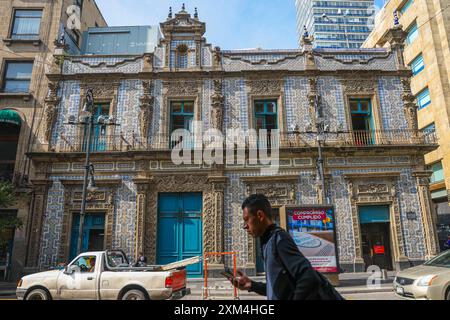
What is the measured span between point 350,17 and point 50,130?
100 metres

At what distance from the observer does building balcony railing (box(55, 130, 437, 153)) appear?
17562mm

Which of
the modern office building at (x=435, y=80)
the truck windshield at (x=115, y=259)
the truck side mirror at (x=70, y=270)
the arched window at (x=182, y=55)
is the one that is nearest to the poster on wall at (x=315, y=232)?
the truck windshield at (x=115, y=259)

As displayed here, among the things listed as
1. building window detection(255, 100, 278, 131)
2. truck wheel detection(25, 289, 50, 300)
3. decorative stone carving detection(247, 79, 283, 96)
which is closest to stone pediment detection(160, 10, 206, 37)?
decorative stone carving detection(247, 79, 283, 96)

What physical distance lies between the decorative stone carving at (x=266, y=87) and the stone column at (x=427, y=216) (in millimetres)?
8829

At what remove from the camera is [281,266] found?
7.95 ft

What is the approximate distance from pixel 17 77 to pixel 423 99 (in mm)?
30385

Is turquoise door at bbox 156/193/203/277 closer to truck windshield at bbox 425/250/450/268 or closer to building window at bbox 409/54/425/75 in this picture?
truck windshield at bbox 425/250/450/268

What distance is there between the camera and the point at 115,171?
17.3 m

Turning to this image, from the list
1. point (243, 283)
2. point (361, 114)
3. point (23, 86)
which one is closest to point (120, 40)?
point (23, 86)

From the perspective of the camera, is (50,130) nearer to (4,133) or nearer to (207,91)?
(4,133)

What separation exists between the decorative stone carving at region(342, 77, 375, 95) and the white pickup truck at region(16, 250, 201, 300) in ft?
48.6

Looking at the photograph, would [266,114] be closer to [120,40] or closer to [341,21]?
[120,40]

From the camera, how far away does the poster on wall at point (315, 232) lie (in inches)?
493
